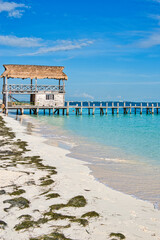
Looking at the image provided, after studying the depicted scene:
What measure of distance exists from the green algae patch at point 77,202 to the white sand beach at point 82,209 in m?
0.11

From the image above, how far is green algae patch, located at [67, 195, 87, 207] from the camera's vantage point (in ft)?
18.7

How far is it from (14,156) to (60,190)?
4404 millimetres

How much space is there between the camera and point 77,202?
585 centimetres

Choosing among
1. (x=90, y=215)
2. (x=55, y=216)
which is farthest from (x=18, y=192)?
(x=90, y=215)

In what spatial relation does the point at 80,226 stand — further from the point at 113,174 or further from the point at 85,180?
the point at 113,174

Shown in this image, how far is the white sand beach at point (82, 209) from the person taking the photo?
4484mm

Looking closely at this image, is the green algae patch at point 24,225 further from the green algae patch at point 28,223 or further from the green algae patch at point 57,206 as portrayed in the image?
the green algae patch at point 57,206

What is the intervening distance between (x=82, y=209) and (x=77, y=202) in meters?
0.36

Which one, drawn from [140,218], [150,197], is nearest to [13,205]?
[140,218]

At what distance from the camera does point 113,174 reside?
8.98m

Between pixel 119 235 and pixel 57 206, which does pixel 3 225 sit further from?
pixel 119 235

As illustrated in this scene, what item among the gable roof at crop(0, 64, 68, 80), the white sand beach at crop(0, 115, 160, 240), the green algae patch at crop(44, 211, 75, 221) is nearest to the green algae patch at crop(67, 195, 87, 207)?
the white sand beach at crop(0, 115, 160, 240)

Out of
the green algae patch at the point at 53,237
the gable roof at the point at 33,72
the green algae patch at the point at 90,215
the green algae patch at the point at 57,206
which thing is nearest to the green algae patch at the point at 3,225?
the green algae patch at the point at 53,237

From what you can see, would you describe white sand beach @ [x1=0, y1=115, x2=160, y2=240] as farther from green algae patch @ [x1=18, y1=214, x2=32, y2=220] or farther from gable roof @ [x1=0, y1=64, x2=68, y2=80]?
gable roof @ [x1=0, y1=64, x2=68, y2=80]
